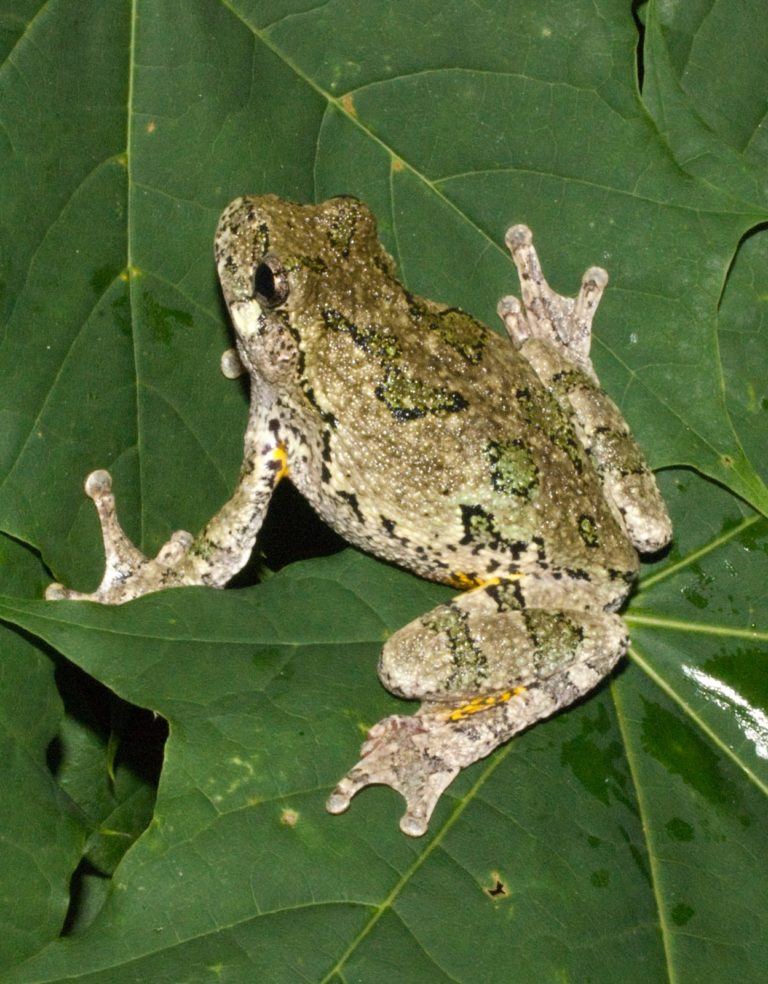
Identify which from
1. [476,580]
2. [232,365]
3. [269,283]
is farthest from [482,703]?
[269,283]

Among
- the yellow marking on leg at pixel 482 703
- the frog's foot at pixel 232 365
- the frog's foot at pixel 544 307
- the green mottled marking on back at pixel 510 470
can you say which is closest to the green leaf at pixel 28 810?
the frog's foot at pixel 232 365

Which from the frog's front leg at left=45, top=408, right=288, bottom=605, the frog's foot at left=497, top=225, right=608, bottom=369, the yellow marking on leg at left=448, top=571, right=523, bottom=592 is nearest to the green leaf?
the frog's front leg at left=45, top=408, right=288, bottom=605

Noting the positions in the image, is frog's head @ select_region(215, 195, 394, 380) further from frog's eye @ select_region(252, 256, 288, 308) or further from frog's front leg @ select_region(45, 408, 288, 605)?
frog's front leg @ select_region(45, 408, 288, 605)

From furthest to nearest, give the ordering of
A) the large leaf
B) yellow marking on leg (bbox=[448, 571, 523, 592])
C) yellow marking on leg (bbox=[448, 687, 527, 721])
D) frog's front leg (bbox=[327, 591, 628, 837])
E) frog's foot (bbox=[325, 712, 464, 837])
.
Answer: yellow marking on leg (bbox=[448, 571, 523, 592]) < yellow marking on leg (bbox=[448, 687, 527, 721]) < frog's front leg (bbox=[327, 591, 628, 837]) < frog's foot (bbox=[325, 712, 464, 837]) < the large leaf

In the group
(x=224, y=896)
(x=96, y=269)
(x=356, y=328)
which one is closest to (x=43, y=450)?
(x=96, y=269)

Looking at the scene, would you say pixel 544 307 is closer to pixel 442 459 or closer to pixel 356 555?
pixel 442 459

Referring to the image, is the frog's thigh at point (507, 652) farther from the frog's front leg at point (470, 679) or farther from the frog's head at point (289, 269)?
the frog's head at point (289, 269)

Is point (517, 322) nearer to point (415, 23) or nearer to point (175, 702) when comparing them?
point (415, 23)
